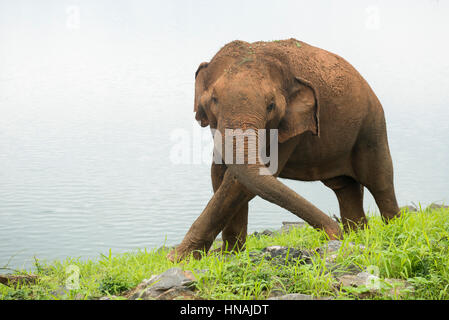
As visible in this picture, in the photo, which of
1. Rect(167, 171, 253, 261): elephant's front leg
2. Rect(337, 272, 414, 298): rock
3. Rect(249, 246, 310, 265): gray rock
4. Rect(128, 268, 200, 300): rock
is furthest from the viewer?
Rect(167, 171, 253, 261): elephant's front leg

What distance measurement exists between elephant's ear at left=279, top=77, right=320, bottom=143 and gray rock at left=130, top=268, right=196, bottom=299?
2.15 metres

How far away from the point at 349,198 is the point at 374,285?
3.81 metres

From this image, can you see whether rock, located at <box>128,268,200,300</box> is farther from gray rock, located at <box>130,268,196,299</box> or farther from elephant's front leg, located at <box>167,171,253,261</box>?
elephant's front leg, located at <box>167,171,253,261</box>

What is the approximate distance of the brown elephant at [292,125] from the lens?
536 cm

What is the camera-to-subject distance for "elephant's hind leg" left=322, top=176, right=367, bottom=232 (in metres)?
7.70

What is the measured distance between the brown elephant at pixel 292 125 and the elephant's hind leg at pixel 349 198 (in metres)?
0.01

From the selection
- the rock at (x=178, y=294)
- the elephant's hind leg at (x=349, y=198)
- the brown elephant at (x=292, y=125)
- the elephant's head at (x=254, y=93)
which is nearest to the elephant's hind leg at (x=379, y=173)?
the brown elephant at (x=292, y=125)

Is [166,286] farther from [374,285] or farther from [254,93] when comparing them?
[254,93]

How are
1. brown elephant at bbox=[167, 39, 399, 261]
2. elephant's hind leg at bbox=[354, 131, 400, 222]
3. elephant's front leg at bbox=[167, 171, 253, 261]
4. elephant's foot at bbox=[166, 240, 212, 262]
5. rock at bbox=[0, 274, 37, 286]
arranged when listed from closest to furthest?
brown elephant at bbox=[167, 39, 399, 261] → rock at bbox=[0, 274, 37, 286] → elephant's front leg at bbox=[167, 171, 253, 261] → elephant's foot at bbox=[166, 240, 212, 262] → elephant's hind leg at bbox=[354, 131, 400, 222]

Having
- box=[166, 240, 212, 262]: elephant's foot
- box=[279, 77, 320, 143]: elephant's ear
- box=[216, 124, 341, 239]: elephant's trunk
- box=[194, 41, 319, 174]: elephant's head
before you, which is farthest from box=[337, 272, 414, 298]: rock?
box=[166, 240, 212, 262]: elephant's foot

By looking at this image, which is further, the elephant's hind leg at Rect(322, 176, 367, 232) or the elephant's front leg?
the elephant's hind leg at Rect(322, 176, 367, 232)

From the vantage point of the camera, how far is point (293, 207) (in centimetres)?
518
